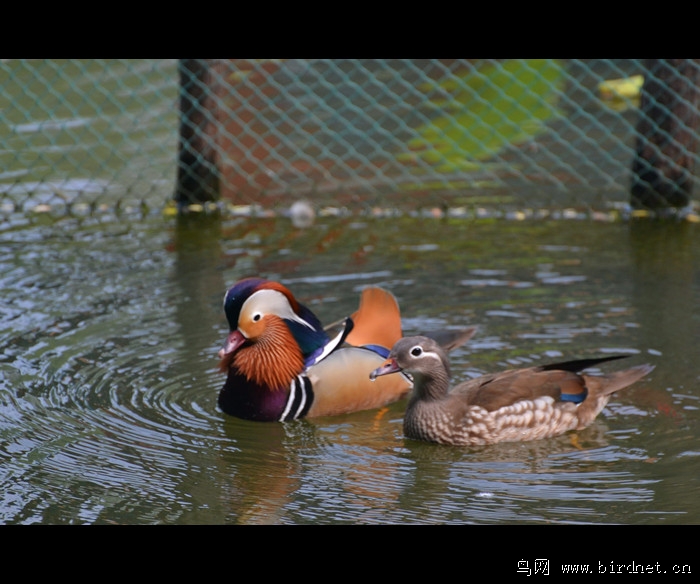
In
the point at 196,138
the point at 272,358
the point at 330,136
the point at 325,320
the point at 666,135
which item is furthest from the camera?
the point at 330,136

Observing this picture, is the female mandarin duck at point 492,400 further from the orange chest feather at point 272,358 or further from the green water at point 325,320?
the orange chest feather at point 272,358

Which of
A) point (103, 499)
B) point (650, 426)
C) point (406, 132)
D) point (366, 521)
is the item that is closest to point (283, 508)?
point (366, 521)

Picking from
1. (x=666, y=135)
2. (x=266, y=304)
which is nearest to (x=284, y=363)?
(x=266, y=304)

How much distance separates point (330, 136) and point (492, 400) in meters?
5.35

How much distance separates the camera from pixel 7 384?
608 centimetres

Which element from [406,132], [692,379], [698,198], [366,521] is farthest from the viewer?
[406,132]

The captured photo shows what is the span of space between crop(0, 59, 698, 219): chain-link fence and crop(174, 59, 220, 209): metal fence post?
0.01 metres

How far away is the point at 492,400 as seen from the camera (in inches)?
220

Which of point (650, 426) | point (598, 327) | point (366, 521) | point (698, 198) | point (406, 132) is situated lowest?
point (366, 521)

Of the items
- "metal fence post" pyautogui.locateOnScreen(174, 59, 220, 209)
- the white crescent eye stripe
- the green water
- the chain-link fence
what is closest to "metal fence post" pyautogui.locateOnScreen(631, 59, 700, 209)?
the chain-link fence

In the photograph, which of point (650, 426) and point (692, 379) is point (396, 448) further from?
point (692, 379)

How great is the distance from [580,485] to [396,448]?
901mm

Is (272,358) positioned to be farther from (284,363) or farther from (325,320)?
(325,320)

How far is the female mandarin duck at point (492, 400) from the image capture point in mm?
5559
